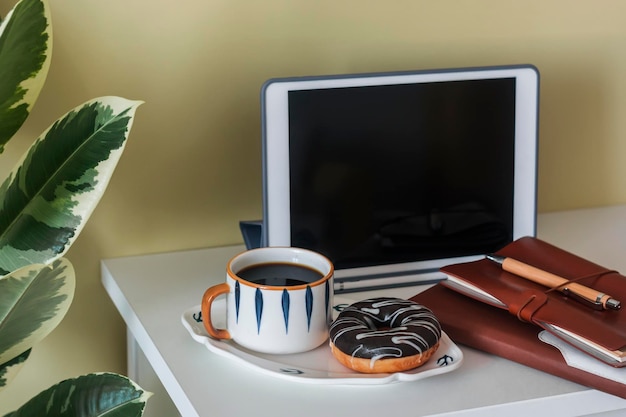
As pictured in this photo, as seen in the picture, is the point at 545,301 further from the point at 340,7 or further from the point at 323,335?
the point at 340,7

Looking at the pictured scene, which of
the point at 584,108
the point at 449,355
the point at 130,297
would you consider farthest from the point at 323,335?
the point at 584,108

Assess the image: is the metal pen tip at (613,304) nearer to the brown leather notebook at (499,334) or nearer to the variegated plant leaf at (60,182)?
the brown leather notebook at (499,334)

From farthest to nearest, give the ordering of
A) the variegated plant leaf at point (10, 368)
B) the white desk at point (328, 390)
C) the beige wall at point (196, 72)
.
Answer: the beige wall at point (196, 72) → the variegated plant leaf at point (10, 368) → the white desk at point (328, 390)

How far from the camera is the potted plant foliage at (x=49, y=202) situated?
0.77 meters

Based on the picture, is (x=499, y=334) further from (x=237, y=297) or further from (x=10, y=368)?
(x=10, y=368)

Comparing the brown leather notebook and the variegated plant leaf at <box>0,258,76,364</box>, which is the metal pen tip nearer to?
the brown leather notebook

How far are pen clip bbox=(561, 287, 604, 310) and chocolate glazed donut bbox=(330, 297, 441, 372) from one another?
0.14m

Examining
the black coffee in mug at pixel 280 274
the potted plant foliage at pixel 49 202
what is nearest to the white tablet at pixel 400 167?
the black coffee in mug at pixel 280 274

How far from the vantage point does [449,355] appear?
30.5 inches

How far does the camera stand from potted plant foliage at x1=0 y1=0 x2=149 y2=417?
2.53 feet

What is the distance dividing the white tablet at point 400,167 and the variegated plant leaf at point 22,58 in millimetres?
219

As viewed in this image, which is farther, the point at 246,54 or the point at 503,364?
the point at 246,54

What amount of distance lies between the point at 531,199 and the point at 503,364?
0.27 m

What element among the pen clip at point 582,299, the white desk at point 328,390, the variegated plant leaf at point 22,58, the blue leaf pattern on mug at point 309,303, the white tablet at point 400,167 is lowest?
the white desk at point 328,390
